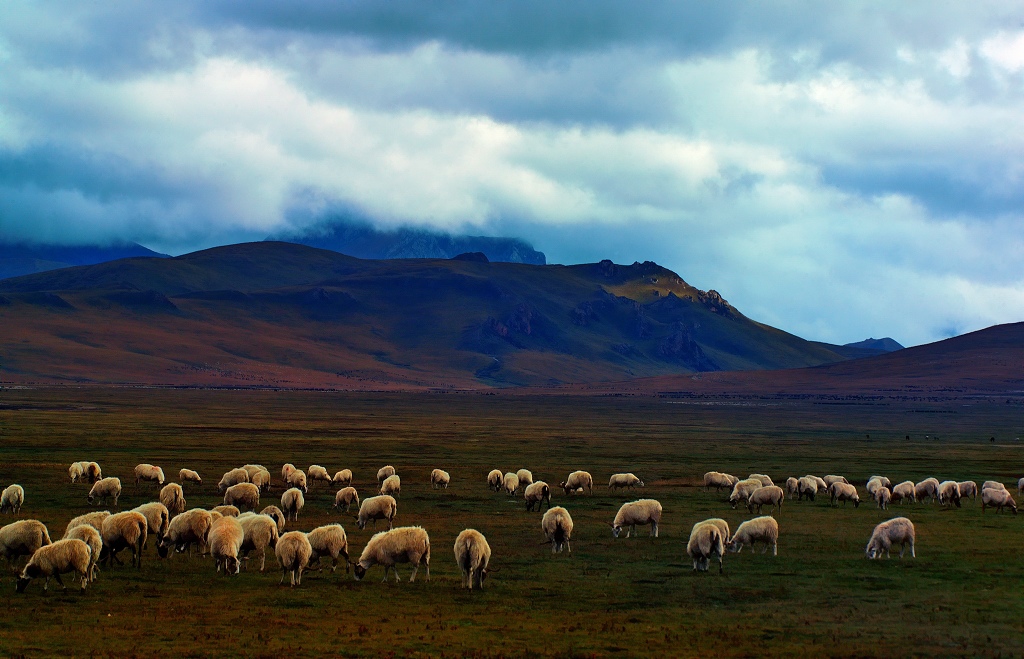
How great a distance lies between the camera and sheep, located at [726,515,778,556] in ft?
93.5

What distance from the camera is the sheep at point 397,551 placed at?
952 inches

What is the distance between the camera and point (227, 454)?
6344 centimetres

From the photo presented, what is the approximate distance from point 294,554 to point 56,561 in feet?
17.4

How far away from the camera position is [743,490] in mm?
41031

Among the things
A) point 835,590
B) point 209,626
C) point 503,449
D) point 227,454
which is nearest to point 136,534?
point 209,626

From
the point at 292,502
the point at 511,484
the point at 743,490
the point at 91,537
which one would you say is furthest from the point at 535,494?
the point at 91,537

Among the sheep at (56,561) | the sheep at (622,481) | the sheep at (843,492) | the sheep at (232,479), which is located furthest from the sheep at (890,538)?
the sheep at (232,479)

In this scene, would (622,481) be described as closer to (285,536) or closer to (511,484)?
(511,484)

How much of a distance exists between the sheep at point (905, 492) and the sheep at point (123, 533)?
106 ft

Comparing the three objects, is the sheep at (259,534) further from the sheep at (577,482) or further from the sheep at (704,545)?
the sheep at (577,482)

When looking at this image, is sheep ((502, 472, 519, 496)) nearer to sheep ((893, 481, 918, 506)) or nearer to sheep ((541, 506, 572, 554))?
sheep ((541, 506, 572, 554))

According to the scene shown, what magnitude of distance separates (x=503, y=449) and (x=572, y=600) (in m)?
51.1

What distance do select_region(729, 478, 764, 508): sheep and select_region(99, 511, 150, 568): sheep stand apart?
24.2 metres

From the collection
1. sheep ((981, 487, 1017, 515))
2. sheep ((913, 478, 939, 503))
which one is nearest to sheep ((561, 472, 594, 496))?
sheep ((913, 478, 939, 503))
